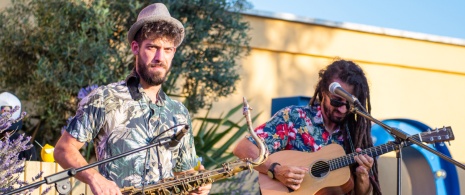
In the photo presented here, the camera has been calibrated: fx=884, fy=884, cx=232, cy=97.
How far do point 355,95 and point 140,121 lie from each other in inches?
70.4

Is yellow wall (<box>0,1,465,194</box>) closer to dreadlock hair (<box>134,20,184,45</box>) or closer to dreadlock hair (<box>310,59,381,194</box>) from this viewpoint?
dreadlock hair (<box>310,59,381,194</box>)

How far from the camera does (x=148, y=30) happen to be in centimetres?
485

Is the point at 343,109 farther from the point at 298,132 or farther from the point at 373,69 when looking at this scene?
the point at 373,69

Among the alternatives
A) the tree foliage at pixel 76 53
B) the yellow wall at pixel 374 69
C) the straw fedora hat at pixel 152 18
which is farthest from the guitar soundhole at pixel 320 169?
the yellow wall at pixel 374 69

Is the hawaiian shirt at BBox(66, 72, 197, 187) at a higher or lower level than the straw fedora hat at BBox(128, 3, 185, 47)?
lower

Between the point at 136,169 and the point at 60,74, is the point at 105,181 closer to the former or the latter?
the point at 136,169

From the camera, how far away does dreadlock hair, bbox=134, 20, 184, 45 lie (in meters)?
4.83

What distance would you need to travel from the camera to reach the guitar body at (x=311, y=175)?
604 centimetres

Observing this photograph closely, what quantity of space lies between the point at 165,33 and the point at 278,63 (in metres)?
6.78

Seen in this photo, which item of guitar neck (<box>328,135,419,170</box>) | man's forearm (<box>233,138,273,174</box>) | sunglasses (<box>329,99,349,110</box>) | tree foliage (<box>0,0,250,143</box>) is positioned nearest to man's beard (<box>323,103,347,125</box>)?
sunglasses (<box>329,99,349,110</box>)

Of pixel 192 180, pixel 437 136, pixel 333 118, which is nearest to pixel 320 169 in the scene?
pixel 333 118

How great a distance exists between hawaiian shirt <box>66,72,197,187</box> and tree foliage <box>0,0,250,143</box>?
4.20 meters

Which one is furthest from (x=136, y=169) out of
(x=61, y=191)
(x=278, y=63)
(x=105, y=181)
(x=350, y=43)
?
(x=350, y=43)

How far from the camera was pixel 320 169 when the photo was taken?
6.11 metres
